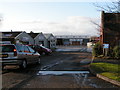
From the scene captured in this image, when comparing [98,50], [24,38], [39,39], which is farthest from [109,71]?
[39,39]

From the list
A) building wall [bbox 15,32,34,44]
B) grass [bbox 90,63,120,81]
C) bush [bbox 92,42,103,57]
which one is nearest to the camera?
grass [bbox 90,63,120,81]

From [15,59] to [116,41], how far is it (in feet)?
45.8

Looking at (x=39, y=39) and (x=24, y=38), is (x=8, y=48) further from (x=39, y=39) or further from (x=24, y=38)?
(x=39, y=39)

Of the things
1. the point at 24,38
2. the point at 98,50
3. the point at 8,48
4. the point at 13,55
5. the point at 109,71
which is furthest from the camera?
the point at 24,38

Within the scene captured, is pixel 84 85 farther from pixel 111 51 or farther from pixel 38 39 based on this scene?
pixel 38 39

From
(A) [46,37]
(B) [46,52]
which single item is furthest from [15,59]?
(A) [46,37]

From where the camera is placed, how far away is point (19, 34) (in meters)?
41.2

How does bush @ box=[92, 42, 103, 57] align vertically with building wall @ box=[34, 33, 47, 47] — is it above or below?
below

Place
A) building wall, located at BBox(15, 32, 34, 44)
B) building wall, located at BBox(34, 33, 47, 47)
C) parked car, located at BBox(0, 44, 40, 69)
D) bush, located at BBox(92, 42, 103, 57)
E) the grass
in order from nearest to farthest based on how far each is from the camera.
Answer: the grass
parked car, located at BBox(0, 44, 40, 69)
bush, located at BBox(92, 42, 103, 57)
building wall, located at BBox(15, 32, 34, 44)
building wall, located at BBox(34, 33, 47, 47)

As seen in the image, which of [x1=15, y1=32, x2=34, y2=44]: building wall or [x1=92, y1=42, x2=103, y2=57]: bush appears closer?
[x1=92, y1=42, x2=103, y2=57]: bush

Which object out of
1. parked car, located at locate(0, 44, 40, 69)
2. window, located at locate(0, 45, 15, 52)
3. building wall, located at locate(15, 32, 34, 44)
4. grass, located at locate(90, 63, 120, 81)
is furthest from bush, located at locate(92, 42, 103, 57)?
building wall, located at locate(15, 32, 34, 44)

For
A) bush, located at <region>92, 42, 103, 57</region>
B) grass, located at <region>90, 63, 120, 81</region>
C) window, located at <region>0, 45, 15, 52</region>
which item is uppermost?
window, located at <region>0, 45, 15, 52</region>

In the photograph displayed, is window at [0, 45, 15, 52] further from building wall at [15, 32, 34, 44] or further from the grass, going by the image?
building wall at [15, 32, 34, 44]

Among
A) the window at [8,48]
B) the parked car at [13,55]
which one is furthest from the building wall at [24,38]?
the window at [8,48]
